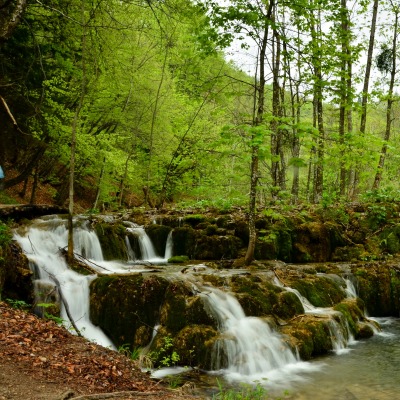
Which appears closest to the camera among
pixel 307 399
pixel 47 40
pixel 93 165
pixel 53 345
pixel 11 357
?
pixel 11 357

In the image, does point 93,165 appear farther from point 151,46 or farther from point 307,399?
point 307,399

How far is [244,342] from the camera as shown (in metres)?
7.24

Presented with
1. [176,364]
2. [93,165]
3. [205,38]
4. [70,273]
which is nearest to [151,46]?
[93,165]

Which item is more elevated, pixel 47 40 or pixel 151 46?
pixel 151 46

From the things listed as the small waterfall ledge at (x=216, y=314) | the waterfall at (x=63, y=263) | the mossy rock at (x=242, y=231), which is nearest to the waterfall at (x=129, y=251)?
the waterfall at (x=63, y=263)

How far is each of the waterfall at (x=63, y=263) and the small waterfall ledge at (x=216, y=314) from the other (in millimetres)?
22

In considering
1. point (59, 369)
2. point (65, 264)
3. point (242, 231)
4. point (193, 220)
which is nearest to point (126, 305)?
point (65, 264)

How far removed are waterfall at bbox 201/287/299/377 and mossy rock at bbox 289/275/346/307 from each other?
6.99 feet

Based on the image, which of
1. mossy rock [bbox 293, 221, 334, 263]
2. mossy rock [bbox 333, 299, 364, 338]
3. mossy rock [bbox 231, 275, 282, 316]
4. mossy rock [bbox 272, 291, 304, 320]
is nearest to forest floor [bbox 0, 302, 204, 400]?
mossy rock [bbox 231, 275, 282, 316]

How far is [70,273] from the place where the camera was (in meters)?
8.61

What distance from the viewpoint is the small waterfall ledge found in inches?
276

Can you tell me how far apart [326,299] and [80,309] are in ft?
19.6

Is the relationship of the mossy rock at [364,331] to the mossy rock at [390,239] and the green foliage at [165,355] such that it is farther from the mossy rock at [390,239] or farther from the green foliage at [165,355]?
the mossy rock at [390,239]

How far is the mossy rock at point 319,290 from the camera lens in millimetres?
9445
